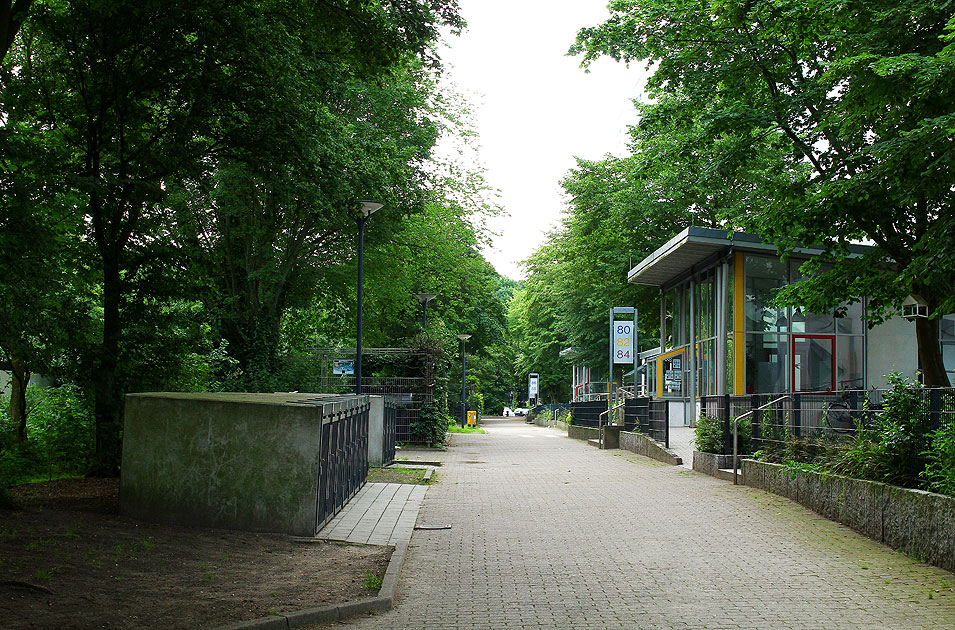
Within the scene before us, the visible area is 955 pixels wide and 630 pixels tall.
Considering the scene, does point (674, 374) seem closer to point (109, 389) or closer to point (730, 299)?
point (730, 299)

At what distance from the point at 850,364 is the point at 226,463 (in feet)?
72.5

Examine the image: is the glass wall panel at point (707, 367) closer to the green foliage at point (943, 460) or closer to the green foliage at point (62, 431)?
the green foliage at point (943, 460)

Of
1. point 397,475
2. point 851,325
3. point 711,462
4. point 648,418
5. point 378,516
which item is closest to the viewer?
point 378,516

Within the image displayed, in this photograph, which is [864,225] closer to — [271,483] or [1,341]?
[271,483]

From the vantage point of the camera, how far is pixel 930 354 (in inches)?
662

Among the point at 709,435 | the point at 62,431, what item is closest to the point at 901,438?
the point at 709,435

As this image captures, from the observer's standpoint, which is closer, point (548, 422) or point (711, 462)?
point (711, 462)

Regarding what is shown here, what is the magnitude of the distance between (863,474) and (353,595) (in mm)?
6744

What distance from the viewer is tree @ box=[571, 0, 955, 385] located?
12.3m

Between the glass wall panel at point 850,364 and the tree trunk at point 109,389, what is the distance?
828 inches

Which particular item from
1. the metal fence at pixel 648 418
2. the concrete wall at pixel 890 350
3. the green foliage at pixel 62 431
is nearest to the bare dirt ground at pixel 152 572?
the green foliage at pixel 62 431

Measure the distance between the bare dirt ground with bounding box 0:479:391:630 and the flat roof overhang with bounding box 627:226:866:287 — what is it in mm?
15722

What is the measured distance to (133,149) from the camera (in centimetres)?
1262

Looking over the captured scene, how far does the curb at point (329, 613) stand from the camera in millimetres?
5602
